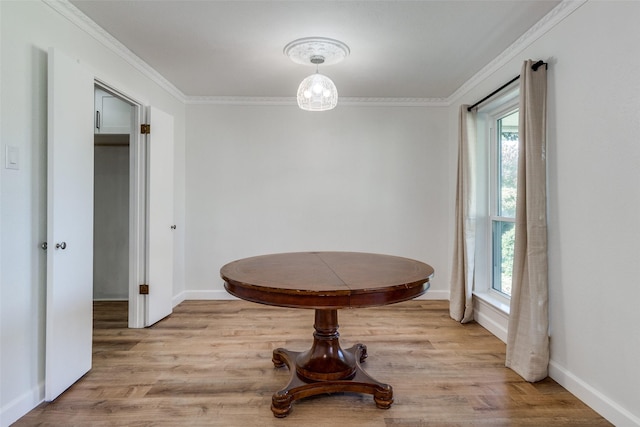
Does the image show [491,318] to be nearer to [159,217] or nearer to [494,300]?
[494,300]

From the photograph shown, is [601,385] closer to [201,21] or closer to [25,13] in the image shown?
[201,21]

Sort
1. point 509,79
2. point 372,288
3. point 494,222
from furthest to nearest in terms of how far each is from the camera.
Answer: point 494,222
point 509,79
point 372,288

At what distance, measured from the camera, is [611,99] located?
1703mm

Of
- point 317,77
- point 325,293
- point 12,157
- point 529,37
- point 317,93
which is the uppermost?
point 529,37

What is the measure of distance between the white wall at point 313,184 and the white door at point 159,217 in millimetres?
565

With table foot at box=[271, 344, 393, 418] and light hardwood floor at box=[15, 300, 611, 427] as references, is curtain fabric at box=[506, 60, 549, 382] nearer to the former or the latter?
light hardwood floor at box=[15, 300, 611, 427]

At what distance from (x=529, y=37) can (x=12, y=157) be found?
10.7ft

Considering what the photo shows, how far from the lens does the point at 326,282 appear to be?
1.57m

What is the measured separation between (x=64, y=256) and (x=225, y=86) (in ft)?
7.38

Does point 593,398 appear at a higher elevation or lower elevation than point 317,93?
lower

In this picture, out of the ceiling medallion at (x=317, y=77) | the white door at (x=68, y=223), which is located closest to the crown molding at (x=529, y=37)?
the ceiling medallion at (x=317, y=77)

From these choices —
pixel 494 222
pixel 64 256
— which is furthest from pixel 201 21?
pixel 494 222

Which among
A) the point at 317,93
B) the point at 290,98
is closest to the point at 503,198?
the point at 317,93

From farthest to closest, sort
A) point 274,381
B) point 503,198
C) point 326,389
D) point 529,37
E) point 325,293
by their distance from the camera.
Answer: point 503,198, point 529,37, point 274,381, point 326,389, point 325,293
